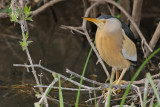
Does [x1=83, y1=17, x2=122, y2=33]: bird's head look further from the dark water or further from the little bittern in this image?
the dark water

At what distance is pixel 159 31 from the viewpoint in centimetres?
352

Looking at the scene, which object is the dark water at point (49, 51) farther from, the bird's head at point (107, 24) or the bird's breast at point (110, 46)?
the bird's head at point (107, 24)

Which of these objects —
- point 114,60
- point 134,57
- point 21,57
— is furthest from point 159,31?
point 21,57

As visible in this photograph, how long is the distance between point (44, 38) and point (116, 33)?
6.23 ft

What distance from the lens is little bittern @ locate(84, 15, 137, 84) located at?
251 centimetres

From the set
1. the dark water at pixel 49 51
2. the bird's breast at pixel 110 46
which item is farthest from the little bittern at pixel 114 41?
the dark water at pixel 49 51

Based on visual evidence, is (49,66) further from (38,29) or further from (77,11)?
(77,11)

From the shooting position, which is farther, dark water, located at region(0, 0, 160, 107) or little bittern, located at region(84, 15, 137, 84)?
dark water, located at region(0, 0, 160, 107)

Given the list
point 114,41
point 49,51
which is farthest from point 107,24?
point 49,51

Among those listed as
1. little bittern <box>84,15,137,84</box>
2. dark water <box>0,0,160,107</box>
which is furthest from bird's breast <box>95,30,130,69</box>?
dark water <box>0,0,160,107</box>

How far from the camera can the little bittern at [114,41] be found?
2512 mm

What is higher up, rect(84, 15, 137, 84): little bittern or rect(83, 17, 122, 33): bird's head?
rect(83, 17, 122, 33): bird's head

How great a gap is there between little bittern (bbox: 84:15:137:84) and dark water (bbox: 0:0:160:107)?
16.6 inches

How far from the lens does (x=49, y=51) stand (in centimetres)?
391
